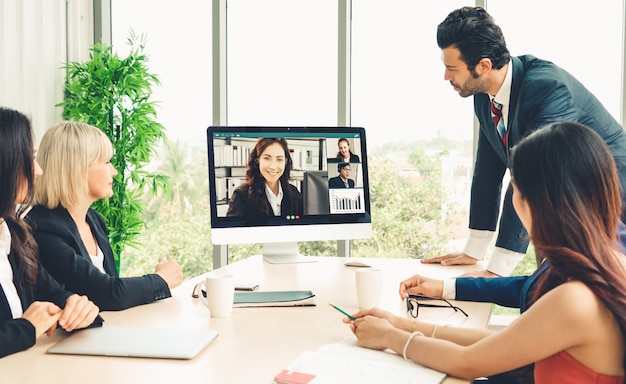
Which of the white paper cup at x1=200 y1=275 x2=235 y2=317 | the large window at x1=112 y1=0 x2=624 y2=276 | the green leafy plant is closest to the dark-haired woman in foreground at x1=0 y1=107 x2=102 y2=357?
the white paper cup at x1=200 y1=275 x2=235 y2=317

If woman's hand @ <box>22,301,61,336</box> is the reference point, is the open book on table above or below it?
below

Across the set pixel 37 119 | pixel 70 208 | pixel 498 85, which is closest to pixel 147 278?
pixel 70 208

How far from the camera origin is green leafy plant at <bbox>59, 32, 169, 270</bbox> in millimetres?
4125

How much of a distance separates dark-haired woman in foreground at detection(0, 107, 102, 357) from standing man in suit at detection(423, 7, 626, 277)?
139 cm

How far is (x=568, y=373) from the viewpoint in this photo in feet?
3.84

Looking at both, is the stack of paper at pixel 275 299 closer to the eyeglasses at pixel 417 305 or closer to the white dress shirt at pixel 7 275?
the eyeglasses at pixel 417 305

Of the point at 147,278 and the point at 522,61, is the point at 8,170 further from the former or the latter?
the point at 522,61

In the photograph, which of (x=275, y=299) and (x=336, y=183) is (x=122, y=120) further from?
(x=275, y=299)

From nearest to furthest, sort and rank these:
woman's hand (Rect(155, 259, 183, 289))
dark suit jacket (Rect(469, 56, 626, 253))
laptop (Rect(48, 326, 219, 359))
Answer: laptop (Rect(48, 326, 219, 359))
woman's hand (Rect(155, 259, 183, 289))
dark suit jacket (Rect(469, 56, 626, 253))

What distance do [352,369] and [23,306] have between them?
90 centimetres

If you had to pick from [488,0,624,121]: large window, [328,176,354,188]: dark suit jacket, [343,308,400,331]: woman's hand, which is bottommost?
[343,308,400,331]: woman's hand

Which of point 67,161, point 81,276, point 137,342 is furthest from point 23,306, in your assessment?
point 67,161

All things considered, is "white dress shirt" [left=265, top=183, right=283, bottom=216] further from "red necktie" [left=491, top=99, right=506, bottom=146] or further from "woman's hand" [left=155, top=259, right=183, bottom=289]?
"red necktie" [left=491, top=99, right=506, bottom=146]

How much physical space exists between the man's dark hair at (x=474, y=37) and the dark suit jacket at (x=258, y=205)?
0.85m
